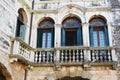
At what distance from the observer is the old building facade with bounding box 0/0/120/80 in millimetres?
8414

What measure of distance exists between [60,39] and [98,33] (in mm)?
1934

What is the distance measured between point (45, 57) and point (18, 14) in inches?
96.1

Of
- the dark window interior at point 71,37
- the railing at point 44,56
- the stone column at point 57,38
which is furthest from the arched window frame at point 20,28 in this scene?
the dark window interior at point 71,37

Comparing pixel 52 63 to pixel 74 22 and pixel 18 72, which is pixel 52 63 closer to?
pixel 18 72

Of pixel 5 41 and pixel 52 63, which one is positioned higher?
pixel 5 41

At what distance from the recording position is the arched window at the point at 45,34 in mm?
10172

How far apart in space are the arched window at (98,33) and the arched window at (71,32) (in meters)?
0.60

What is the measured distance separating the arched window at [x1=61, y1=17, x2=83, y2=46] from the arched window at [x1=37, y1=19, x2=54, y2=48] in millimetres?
596

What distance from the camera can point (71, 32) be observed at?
34.0ft

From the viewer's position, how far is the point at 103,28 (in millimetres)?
10172

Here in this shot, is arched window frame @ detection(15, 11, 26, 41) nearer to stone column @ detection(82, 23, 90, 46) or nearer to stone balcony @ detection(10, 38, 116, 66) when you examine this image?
stone balcony @ detection(10, 38, 116, 66)

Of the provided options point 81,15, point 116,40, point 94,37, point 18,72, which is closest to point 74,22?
point 81,15

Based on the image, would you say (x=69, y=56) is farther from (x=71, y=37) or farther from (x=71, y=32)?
(x=71, y=32)

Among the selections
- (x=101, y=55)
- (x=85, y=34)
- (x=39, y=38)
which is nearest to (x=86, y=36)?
(x=85, y=34)
